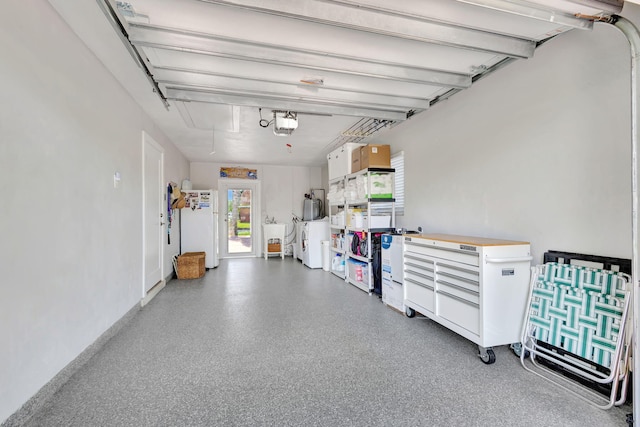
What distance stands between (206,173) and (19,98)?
6232mm

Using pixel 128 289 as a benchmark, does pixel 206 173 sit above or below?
above

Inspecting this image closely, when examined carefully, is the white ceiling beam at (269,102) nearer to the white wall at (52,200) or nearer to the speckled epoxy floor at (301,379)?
the white wall at (52,200)

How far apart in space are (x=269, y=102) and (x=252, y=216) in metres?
5.34

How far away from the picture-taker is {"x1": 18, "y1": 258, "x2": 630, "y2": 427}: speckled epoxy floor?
5.38ft

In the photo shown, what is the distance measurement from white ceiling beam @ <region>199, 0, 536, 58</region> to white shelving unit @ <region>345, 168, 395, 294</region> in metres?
2.23

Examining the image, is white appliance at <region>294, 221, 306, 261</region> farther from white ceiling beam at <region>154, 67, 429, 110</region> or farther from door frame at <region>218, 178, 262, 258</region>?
white ceiling beam at <region>154, 67, 429, 110</region>

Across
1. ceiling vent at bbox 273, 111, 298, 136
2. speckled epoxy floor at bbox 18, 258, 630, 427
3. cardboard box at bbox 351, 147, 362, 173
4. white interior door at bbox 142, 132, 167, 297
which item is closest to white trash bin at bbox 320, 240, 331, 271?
cardboard box at bbox 351, 147, 362, 173

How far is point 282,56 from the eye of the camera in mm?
2303

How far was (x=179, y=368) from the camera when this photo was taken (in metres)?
2.17

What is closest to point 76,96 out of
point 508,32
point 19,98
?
point 19,98

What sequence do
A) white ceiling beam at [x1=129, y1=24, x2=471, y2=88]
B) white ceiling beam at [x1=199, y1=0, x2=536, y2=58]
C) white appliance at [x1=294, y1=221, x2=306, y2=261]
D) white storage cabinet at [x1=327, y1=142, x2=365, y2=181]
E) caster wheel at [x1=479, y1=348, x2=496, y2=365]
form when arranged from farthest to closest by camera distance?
white appliance at [x1=294, y1=221, x2=306, y2=261]
white storage cabinet at [x1=327, y1=142, x2=365, y2=181]
caster wheel at [x1=479, y1=348, x2=496, y2=365]
white ceiling beam at [x1=129, y1=24, x2=471, y2=88]
white ceiling beam at [x1=199, y1=0, x2=536, y2=58]

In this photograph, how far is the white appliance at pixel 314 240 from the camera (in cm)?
627

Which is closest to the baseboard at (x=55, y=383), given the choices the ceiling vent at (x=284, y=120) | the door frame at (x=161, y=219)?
the door frame at (x=161, y=219)

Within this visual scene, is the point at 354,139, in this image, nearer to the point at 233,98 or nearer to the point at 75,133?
the point at 233,98
